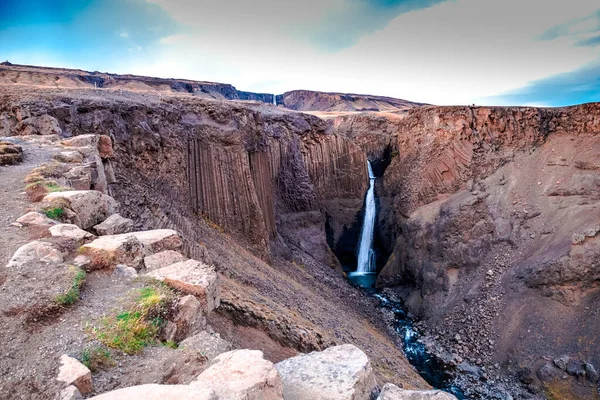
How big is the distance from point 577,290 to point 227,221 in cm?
1584

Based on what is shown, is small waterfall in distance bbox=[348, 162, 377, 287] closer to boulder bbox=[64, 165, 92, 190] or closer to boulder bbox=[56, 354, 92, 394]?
boulder bbox=[64, 165, 92, 190]

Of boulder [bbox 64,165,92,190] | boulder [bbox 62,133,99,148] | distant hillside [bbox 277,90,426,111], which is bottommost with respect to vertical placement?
boulder [bbox 64,165,92,190]

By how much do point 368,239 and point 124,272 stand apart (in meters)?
26.7

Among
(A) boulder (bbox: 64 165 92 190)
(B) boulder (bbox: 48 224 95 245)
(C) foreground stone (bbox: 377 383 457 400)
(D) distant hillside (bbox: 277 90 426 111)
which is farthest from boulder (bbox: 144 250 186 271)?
(D) distant hillside (bbox: 277 90 426 111)

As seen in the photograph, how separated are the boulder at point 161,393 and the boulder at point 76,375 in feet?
1.33

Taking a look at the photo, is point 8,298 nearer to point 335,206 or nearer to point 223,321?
point 223,321

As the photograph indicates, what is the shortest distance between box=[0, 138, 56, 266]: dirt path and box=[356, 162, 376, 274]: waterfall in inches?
909

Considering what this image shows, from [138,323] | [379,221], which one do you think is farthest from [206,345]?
[379,221]

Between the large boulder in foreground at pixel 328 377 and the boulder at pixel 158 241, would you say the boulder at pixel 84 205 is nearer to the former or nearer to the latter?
the boulder at pixel 158 241

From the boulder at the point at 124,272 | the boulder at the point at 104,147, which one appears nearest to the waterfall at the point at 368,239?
the boulder at the point at 104,147

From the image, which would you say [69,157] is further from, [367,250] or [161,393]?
[367,250]

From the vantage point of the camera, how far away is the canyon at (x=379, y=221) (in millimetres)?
11844

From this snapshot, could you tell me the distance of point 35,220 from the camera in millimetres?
5738

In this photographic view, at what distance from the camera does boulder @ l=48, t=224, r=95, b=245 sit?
5133mm
